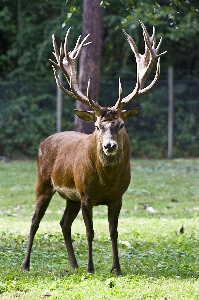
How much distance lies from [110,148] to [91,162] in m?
0.65

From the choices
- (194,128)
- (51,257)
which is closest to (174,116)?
(194,128)

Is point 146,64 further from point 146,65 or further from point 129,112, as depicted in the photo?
point 129,112

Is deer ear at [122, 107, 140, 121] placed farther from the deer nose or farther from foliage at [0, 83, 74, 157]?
foliage at [0, 83, 74, 157]

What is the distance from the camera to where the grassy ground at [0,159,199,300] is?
5980mm

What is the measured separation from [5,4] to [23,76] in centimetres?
321

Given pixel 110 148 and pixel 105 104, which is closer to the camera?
pixel 110 148

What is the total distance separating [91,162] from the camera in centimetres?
693

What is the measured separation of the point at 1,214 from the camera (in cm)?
1124

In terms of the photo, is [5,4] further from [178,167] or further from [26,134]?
[178,167]

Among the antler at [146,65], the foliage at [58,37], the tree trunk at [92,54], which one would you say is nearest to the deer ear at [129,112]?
the antler at [146,65]

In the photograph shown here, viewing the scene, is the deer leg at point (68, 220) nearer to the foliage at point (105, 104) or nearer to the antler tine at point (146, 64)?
the antler tine at point (146, 64)

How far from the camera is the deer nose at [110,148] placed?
20.8ft

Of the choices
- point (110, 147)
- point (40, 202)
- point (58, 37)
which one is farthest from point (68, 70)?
point (58, 37)

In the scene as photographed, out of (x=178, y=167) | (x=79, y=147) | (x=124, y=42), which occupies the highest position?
(x=124, y=42)
